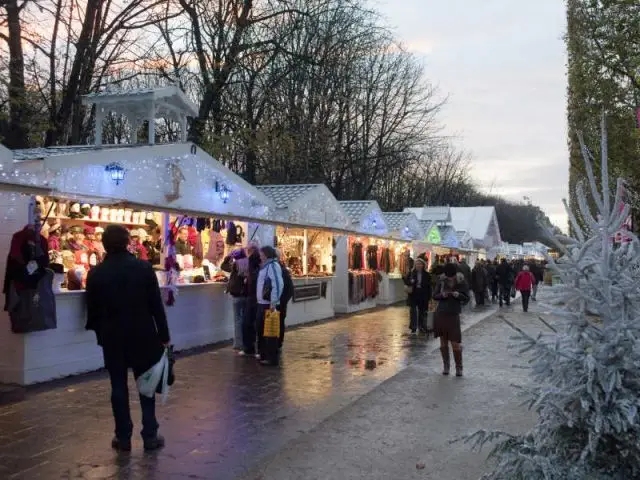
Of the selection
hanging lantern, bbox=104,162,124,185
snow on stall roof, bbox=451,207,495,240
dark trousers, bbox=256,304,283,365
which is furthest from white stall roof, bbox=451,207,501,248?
hanging lantern, bbox=104,162,124,185

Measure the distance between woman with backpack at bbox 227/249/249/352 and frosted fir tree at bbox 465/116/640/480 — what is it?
731 cm

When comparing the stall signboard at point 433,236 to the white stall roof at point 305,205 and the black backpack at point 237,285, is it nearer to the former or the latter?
the white stall roof at point 305,205

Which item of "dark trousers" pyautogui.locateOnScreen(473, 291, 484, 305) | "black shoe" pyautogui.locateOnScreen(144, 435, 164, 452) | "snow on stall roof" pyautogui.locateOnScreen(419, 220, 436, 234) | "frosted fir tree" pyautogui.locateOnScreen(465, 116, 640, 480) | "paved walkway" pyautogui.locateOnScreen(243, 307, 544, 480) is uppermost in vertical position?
"snow on stall roof" pyautogui.locateOnScreen(419, 220, 436, 234)

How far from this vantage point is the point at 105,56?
61.2 feet

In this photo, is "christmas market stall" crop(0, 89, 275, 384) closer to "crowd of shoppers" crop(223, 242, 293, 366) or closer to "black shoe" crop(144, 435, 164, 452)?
"crowd of shoppers" crop(223, 242, 293, 366)

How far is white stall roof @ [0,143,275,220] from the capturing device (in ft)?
26.1

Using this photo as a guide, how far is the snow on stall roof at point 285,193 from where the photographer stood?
1417 centimetres

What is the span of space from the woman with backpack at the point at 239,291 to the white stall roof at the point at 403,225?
1167 centimetres

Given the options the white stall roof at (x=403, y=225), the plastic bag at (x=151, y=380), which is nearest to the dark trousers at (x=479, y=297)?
the white stall roof at (x=403, y=225)

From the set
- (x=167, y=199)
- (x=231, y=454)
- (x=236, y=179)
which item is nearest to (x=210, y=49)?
(x=236, y=179)

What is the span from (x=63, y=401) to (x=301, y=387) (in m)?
2.80

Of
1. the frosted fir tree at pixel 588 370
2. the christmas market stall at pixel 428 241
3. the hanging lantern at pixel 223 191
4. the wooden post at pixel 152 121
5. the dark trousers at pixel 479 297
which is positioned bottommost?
the dark trousers at pixel 479 297

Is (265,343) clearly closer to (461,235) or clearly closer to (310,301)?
(310,301)

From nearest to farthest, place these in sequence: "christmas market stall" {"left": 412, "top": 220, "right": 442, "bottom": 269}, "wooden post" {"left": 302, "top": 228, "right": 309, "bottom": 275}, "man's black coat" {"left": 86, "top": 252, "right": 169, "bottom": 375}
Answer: "man's black coat" {"left": 86, "top": 252, "right": 169, "bottom": 375} < "wooden post" {"left": 302, "top": 228, "right": 309, "bottom": 275} < "christmas market stall" {"left": 412, "top": 220, "right": 442, "bottom": 269}
